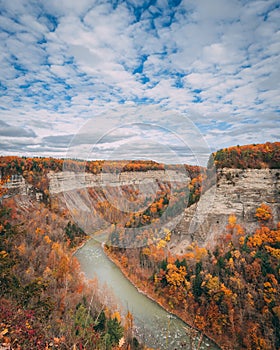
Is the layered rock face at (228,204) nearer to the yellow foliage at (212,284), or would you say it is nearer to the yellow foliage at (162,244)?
the yellow foliage at (162,244)

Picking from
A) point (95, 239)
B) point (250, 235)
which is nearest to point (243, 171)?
point (250, 235)

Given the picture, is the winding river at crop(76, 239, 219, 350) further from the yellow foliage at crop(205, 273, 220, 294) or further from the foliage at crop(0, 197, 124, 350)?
the yellow foliage at crop(205, 273, 220, 294)

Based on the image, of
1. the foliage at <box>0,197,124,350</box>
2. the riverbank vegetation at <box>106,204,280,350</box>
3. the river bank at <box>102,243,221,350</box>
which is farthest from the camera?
the river bank at <box>102,243,221,350</box>

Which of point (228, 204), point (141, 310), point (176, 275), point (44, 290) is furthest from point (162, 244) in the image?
point (44, 290)

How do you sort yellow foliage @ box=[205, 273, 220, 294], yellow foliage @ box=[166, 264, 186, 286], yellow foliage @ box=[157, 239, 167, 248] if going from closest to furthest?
yellow foliage @ box=[205, 273, 220, 294] → yellow foliage @ box=[166, 264, 186, 286] → yellow foliage @ box=[157, 239, 167, 248]

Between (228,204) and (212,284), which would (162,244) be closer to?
(212,284)

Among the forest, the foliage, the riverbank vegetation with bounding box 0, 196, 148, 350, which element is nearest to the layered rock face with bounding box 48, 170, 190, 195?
the riverbank vegetation with bounding box 0, 196, 148, 350
